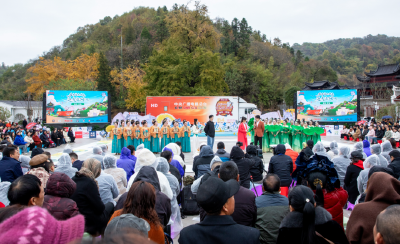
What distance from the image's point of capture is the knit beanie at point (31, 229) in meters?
1.10

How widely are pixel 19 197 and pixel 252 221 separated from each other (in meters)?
2.12

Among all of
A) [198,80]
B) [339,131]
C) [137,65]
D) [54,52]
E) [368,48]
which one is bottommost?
[339,131]

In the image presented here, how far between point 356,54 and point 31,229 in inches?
4010

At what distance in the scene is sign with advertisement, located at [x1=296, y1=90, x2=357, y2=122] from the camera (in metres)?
21.7

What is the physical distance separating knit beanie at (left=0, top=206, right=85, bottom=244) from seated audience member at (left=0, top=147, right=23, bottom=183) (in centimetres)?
425

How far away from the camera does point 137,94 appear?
37.4m

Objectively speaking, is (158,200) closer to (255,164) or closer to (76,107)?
(255,164)

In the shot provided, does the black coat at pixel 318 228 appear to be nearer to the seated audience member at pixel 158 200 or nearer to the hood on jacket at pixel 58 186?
the seated audience member at pixel 158 200

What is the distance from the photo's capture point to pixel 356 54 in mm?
87250

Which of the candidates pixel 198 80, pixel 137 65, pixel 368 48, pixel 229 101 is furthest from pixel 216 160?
pixel 368 48

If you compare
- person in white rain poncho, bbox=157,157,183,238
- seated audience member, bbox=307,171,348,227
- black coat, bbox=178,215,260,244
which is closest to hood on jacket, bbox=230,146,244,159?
person in white rain poncho, bbox=157,157,183,238

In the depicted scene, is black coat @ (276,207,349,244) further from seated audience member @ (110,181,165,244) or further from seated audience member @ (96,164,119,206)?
seated audience member @ (96,164,119,206)

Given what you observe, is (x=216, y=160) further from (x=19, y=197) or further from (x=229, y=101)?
(x=229, y=101)

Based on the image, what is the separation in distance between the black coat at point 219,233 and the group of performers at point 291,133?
10.2 meters
